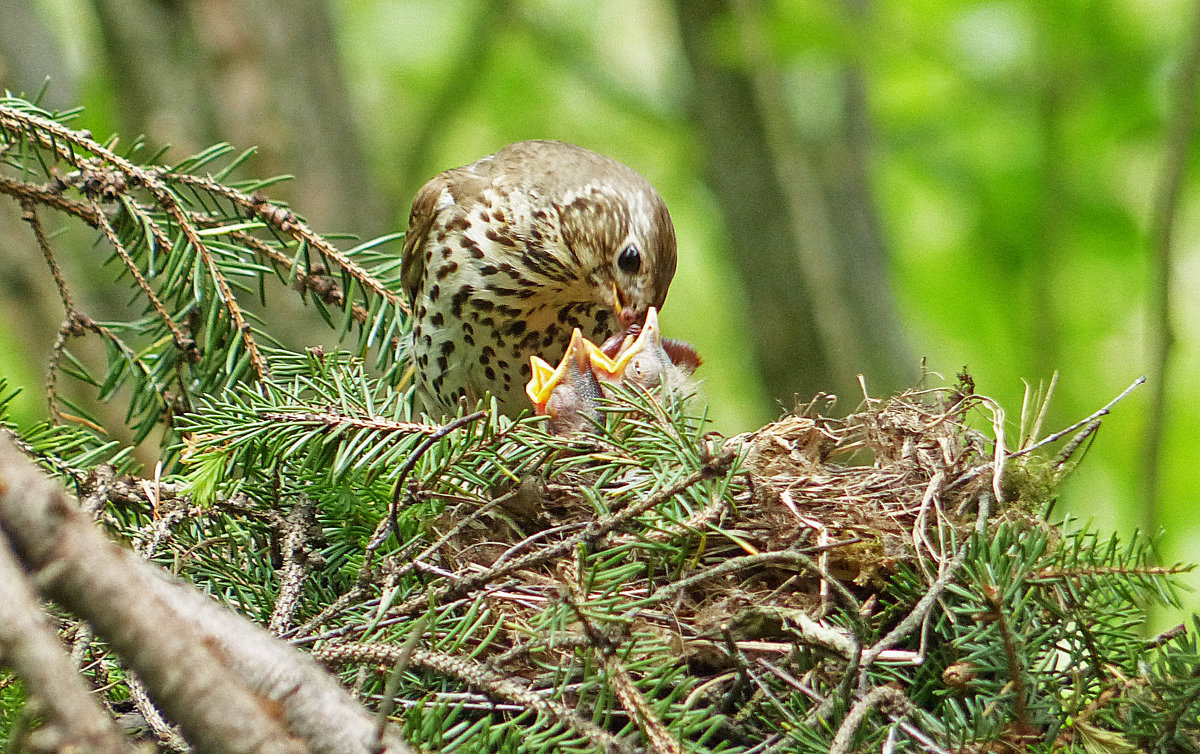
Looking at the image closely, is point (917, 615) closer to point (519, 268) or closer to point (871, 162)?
point (519, 268)

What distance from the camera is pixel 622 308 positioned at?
3.44m

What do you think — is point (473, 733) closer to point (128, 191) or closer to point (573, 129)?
point (128, 191)

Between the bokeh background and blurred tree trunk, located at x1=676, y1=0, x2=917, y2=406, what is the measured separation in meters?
0.01

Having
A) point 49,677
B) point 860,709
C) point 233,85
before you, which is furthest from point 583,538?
point 233,85

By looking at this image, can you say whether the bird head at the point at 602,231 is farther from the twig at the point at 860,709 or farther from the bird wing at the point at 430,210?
the twig at the point at 860,709

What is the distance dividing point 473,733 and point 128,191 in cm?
143

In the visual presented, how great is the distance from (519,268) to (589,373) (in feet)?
2.03

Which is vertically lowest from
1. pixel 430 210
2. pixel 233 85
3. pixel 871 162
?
pixel 430 210

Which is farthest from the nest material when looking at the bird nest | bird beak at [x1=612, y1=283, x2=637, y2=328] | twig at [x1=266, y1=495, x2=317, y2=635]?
bird beak at [x1=612, y1=283, x2=637, y2=328]

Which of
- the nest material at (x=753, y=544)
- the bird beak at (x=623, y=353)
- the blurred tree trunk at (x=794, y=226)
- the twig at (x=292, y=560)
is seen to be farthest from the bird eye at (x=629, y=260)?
the blurred tree trunk at (x=794, y=226)

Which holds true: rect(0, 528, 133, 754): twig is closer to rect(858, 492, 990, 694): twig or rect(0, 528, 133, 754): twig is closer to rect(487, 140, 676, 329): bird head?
rect(858, 492, 990, 694): twig

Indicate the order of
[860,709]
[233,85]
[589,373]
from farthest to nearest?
[233,85] → [589,373] → [860,709]

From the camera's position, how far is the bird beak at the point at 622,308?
3410 millimetres

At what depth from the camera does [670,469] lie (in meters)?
1.73
